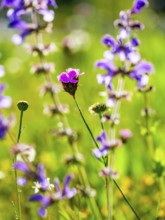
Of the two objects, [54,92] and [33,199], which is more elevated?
[54,92]

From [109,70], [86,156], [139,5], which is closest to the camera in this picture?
[139,5]

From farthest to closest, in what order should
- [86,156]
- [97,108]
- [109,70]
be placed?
1. [86,156]
2. [109,70]
3. [97,108]

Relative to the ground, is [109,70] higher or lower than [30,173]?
higher

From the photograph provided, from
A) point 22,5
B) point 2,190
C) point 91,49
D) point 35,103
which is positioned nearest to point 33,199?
point 22,5

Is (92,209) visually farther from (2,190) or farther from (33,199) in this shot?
(2,190)

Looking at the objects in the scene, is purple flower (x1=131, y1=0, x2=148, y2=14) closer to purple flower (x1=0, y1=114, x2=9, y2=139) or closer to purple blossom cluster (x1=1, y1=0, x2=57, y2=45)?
purple blossom cluster (x1=1, y1=0, x2=57, y2=45)

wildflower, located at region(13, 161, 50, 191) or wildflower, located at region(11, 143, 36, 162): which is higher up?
wildflower, located at region(11, 143, 36, 162)

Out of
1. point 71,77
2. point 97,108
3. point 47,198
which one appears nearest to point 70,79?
point 71,77

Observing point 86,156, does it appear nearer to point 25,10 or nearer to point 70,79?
point 25,10

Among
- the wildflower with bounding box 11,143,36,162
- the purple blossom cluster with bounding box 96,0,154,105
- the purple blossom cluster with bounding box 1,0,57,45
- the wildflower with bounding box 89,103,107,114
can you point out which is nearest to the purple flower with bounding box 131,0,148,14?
the purple blossom cluster with bounding box 96,0,154,105

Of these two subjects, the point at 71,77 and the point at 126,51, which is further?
the point at 126,51

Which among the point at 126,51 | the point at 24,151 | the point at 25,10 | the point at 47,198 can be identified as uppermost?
the point at 25,10
